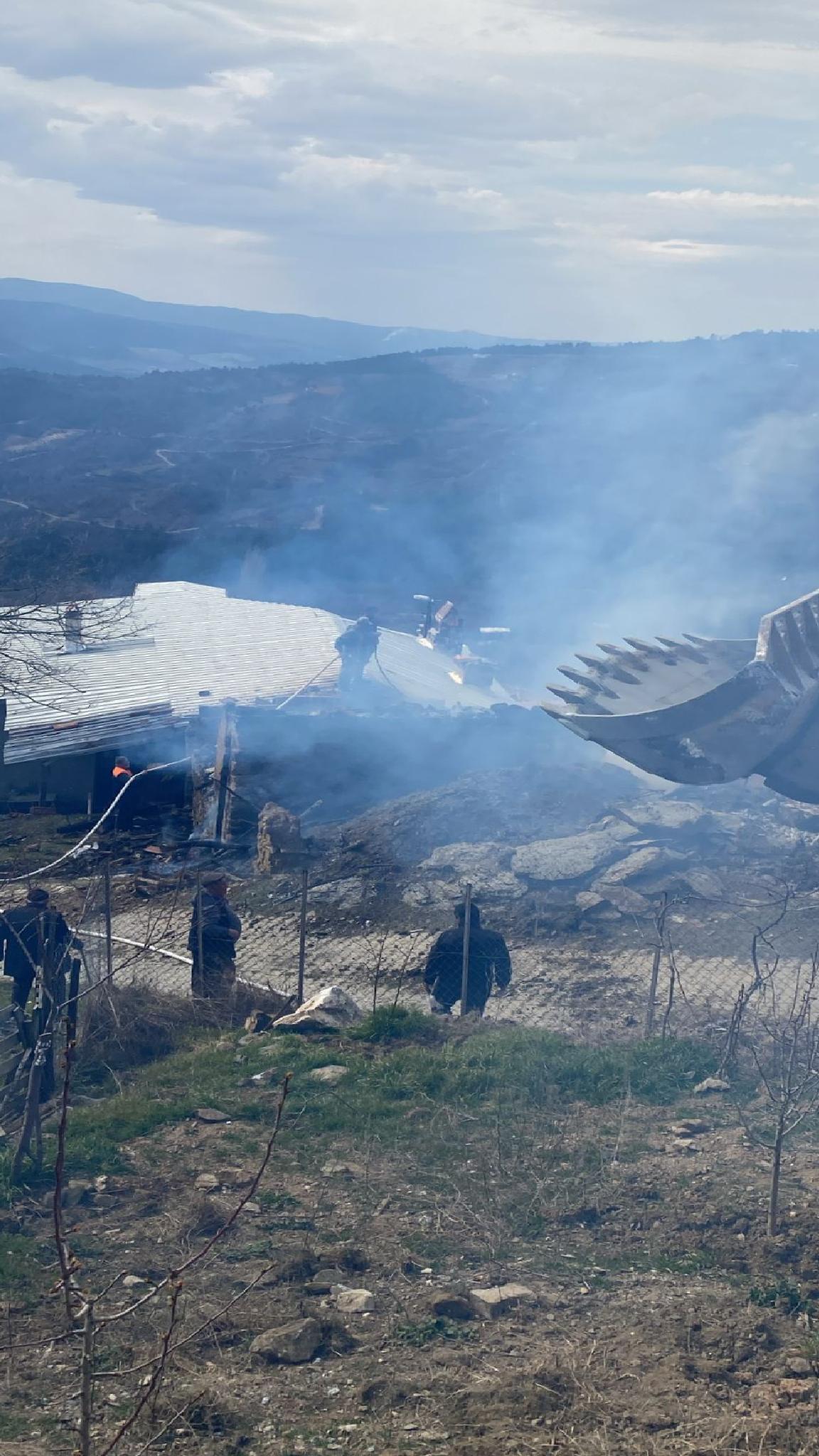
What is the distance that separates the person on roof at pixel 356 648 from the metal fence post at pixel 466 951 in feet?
29.3

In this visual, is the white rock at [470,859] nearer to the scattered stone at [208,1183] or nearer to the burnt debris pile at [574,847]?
the burnt debris pile at [574,847]

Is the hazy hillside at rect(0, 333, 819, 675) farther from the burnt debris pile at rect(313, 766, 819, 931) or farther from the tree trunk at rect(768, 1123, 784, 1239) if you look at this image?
the tree trunk at rect(768, 1123, 784, 1239)

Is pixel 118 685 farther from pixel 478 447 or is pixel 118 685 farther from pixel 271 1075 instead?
pixel 478 447

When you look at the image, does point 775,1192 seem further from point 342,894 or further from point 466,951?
point 342,894

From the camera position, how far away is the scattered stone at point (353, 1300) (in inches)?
188

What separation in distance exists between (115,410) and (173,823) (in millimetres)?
42642

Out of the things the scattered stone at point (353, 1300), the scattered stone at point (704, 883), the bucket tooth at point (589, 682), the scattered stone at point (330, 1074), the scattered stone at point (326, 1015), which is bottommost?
the scattered stone at point (326, 1015)

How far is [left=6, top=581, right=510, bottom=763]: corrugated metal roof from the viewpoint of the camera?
15352 mm

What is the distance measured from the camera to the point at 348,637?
1769 cm

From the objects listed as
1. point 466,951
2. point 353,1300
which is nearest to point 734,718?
point 466,951

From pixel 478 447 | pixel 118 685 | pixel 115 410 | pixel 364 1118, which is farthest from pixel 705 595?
pixel 115 410

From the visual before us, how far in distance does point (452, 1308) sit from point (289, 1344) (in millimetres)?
632

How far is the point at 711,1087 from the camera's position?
714 centimetres

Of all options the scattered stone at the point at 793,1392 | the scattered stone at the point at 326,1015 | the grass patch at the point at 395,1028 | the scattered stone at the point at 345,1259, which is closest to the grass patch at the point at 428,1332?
the scattered stone at the point at 345,1259
